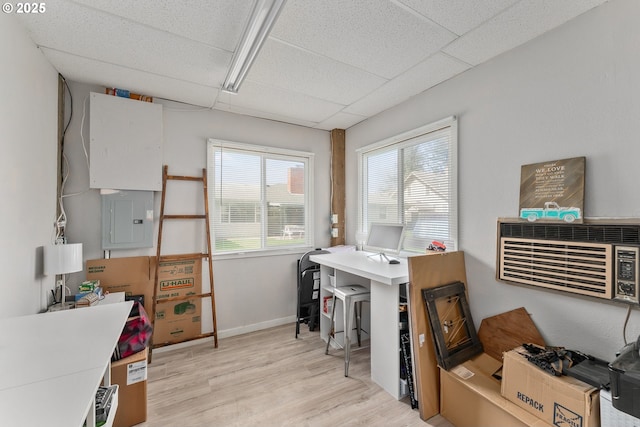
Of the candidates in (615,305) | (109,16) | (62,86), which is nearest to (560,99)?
(615,305)

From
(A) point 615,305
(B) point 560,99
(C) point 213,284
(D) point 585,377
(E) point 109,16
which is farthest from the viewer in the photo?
(C) point 213,284

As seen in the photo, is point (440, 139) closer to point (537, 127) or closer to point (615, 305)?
point (537, 127)

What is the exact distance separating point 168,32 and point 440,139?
2427 millimetres

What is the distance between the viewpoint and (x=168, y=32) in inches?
71.5

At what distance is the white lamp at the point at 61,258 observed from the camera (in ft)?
6.31

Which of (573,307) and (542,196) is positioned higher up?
(542,196)

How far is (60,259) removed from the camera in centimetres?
195

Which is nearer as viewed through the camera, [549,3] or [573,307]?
[549,3]

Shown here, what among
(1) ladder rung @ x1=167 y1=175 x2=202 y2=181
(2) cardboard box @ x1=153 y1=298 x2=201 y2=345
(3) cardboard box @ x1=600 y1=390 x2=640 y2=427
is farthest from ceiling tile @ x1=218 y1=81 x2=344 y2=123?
(3) cardboard box @ x1=600 y1=390 x2=640 y2=427

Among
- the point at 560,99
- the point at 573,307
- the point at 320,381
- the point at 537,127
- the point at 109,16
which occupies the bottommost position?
the point at 320,381

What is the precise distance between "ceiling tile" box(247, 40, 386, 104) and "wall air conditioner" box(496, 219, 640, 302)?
176 cm

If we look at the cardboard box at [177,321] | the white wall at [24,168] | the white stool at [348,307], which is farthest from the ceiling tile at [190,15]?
the cardboard box at [177,321]

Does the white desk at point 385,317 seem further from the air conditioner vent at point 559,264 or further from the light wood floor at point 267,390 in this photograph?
the air conditioner vent at point 559,264

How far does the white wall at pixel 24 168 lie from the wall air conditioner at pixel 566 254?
3.32 meters
